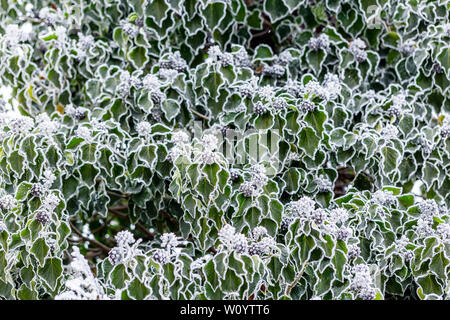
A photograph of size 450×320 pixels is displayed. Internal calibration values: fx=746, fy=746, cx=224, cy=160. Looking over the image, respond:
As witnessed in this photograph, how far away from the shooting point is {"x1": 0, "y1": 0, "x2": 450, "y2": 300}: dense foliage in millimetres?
2863

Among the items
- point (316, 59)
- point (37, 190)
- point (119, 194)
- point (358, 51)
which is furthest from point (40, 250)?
point (358, 51)

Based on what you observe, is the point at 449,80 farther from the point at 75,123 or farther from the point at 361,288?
the point at 75,123

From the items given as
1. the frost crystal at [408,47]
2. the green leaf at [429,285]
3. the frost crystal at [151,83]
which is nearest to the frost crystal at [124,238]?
the frost crystal at [151,83]

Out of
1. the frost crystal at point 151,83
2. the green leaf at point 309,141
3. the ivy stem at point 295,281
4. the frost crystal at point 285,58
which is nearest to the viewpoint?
the ivy stem at point 295,281

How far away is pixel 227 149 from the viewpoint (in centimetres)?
338

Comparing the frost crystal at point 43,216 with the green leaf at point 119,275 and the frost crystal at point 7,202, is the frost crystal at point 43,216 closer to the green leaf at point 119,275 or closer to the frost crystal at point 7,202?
the frost crystal at point 7,202

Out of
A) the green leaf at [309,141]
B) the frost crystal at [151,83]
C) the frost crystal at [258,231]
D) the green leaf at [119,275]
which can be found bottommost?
the green leaf at [119,275]

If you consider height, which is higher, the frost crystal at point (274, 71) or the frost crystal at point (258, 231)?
the frost crystal at point (274, 71)

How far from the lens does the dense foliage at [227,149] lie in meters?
2.86

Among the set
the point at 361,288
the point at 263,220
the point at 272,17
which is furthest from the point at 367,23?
the point at 361,288

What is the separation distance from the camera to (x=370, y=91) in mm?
3695

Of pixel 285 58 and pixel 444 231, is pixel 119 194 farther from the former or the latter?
pixel 444 231

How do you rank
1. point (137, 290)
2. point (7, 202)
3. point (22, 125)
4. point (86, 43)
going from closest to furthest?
point (137, 290), point (7, 202), point (22, 125), point (86, 43)
